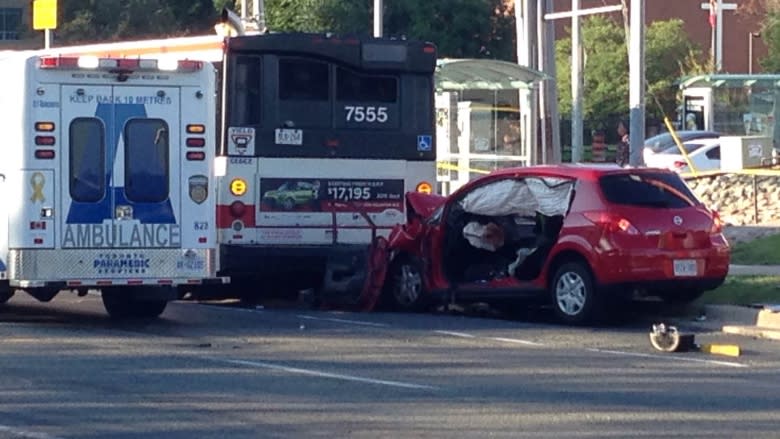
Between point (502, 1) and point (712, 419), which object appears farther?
point (502, 1)

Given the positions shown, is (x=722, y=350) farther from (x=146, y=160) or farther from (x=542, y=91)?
(x=542, y=91)

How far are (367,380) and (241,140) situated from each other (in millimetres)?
5977

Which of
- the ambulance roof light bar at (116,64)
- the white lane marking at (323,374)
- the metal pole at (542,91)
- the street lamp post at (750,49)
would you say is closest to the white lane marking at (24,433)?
the white lane marking at (323,374)

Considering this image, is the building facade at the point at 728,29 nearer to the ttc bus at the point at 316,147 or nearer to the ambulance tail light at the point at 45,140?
the ttc bus at the point at 316,147

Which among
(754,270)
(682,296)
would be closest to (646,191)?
(682,296)

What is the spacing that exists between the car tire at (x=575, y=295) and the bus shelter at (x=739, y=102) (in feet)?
67.4

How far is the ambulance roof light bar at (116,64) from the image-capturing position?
1457 cm

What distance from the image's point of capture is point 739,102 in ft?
135

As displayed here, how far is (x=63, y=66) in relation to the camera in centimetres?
1459

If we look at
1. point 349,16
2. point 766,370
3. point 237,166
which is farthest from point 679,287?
point 349,16

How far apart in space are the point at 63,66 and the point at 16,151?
3.05 ft

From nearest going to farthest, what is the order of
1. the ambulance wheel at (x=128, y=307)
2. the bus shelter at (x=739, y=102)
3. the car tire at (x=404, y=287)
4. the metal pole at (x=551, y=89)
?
the ambulance wheel at (x=128, y=307) < the car tire at (x=404, y=287) < the metal pole at (x=551, y=89) < the bus shelter at (x=739, y=102)

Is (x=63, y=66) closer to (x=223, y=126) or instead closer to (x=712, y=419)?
(x=223, y=126)

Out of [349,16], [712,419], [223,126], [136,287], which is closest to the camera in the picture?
[712,419]
